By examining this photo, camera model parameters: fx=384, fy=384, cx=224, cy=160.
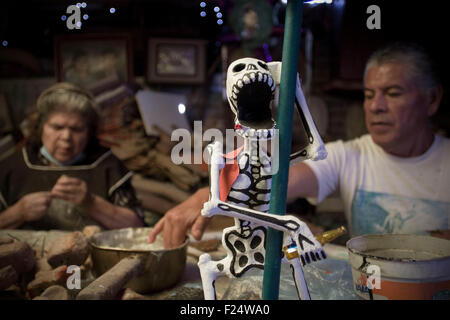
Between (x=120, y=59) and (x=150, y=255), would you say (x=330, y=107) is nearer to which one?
(x=120, y=59)

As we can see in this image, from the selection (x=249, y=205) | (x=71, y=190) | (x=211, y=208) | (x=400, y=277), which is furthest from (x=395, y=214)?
(x=71, y=190)

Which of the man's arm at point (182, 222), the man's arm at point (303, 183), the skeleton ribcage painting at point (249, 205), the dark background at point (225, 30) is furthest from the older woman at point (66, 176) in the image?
the skeleton ribcage painting at point (249, 205)

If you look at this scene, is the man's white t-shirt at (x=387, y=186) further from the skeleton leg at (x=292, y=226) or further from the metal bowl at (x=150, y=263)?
the skeleton leg at (x=292, y=226)

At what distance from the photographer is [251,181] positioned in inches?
27.2

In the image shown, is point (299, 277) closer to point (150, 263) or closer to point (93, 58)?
point (150, 263)

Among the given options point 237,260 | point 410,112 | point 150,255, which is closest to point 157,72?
point 410,112

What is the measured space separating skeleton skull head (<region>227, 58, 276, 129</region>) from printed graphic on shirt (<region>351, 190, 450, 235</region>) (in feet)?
2.92

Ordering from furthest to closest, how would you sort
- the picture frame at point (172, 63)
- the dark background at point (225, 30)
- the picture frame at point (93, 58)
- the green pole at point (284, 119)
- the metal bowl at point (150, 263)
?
the picture frame at point (172, 63), the picture frame at point (93, 58), the dark background at point (225, 30), the metal bowl at point (150, 263), the green pole at point (284, 119)

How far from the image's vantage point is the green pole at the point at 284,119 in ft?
2.00

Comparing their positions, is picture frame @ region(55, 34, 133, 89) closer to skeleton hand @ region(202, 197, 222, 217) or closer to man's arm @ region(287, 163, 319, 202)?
man's arm @ region(287, 163, 319, 202)

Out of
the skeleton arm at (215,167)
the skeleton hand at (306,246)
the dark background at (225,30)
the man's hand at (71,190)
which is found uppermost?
the dark background at (225,30)

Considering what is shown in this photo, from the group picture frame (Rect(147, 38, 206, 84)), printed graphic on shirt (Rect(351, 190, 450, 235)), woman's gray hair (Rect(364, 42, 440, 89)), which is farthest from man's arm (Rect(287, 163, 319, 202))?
picture frame (Rect(147, 38, 206, 84))

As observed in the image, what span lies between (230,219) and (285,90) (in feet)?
0.93

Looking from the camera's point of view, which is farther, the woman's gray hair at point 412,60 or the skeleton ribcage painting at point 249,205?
the woman's gray hair at point 412,60
